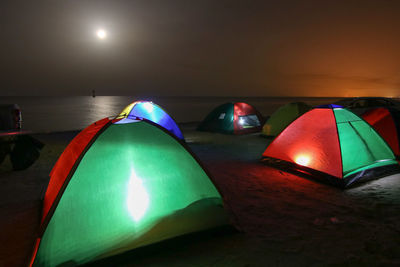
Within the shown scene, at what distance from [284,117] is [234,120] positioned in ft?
8.24

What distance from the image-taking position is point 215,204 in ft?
11.5

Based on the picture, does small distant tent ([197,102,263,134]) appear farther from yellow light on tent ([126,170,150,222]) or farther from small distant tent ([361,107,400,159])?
yellow light on tent ([126,170,150,222])

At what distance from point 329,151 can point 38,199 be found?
631 cm

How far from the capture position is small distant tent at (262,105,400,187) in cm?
538

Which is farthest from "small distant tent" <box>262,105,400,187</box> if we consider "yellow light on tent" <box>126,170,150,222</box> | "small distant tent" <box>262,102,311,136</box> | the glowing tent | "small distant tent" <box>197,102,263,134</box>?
"small distant tent" <box>197,102,263,134</box>

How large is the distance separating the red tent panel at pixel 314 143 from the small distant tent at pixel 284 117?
15.9ft

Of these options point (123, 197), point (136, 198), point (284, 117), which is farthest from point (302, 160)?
point (284, 117)

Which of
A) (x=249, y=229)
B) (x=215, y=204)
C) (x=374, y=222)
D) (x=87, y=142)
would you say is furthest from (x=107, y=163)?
(x=374, y=222)

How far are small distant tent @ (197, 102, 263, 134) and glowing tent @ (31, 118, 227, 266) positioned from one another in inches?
362

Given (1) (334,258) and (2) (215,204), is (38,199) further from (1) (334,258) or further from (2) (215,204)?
(1) (334,258)

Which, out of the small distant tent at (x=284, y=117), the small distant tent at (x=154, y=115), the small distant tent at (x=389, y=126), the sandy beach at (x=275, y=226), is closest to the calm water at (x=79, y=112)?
the small distant tent at (x=154, y=115)

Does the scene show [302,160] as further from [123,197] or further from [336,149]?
[123,197]

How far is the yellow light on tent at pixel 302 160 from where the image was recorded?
233 inches

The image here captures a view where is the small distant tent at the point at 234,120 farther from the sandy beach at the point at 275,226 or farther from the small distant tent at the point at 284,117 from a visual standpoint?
the sandy beach at the point at 275,226
